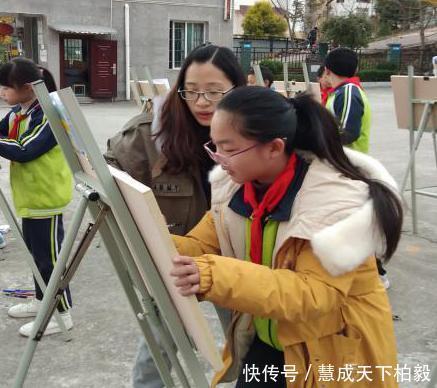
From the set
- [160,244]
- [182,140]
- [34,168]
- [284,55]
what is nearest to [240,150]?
[160,244]

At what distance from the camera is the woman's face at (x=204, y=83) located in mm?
1806

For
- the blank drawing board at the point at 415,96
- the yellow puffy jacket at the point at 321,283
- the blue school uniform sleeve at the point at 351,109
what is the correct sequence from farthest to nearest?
the blank drawing board at the point at 415,96, the blue school uniform sleeve at the point at 351,109, the yellow puffy jacket at the point at 321,283

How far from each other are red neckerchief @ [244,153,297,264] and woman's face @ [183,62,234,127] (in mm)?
448

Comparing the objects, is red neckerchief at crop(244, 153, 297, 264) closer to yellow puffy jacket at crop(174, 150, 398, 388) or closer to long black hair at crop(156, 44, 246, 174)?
yellow puffy jacket at crop(174, 150, 398, 388)

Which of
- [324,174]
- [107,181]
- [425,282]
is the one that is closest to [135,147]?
[107,181]

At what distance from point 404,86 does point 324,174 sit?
138 inches

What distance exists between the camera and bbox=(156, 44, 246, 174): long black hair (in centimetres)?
182

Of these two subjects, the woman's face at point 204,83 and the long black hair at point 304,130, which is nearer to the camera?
the long black hair at point 304,130

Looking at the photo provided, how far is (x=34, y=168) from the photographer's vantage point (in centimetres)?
288

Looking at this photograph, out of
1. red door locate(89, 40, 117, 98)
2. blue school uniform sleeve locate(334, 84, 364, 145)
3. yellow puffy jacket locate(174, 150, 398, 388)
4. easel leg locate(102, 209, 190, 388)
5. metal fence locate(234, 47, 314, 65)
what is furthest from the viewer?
metal fence locate(234, 47, 314, 65)

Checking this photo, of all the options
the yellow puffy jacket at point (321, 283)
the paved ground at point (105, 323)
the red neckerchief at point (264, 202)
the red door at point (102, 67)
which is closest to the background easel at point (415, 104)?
the paved ground at point (105, 323)

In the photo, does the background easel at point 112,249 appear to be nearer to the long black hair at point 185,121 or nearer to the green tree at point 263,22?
the long black hair at point 185,121

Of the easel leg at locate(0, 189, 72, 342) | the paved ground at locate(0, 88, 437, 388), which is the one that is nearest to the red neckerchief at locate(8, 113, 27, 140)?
the easel leg at locate(0, 189, 72, 342)

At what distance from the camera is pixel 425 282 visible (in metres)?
3.71
